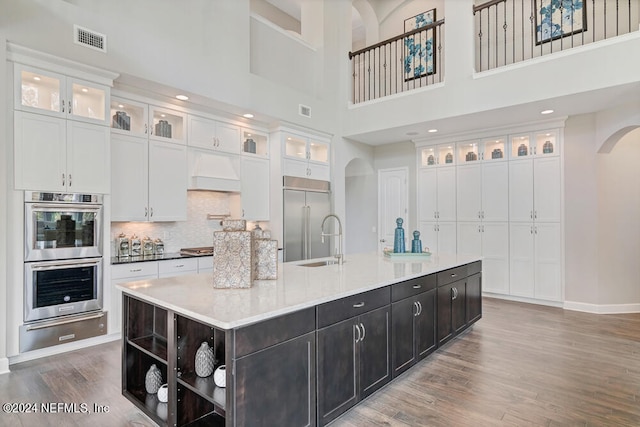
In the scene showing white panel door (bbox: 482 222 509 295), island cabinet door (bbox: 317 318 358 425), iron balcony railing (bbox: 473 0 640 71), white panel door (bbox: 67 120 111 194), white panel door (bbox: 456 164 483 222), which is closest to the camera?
island cabinet door (bbox: 317 318 358 425)

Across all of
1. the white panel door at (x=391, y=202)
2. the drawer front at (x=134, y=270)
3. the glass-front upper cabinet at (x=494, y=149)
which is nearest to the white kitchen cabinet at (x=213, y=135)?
the drawer front at (x=134, y=270)

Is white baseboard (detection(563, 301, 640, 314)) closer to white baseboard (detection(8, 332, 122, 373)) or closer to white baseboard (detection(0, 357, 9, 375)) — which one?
white baseboard (detection(8, 332, 122, 373))

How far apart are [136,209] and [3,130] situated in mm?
1483

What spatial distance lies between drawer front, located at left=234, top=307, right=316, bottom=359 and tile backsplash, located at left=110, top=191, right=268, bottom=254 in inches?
137

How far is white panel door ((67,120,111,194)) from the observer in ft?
11.8

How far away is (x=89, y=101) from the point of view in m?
3.85

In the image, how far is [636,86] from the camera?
4078 millimetres

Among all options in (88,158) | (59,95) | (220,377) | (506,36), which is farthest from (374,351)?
(506,36)

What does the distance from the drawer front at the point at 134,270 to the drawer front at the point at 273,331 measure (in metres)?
2.88

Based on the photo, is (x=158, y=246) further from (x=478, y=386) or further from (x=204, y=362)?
(x=478, y=386)

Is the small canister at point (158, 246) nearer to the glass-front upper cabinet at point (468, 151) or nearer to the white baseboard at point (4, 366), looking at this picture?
the white baseboard at point (4, 366)

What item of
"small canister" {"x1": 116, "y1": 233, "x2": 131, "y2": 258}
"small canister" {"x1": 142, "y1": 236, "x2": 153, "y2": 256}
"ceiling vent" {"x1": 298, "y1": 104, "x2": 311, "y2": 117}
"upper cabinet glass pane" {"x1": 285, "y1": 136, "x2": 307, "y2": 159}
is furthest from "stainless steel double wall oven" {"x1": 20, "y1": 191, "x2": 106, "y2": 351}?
"ceiling vent" {"x1": 298, "y1": 104, "x2": 311, "y2": 117}

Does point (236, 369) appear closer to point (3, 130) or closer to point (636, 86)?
point (3, 130)

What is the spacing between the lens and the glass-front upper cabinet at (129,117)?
13.8 ft
